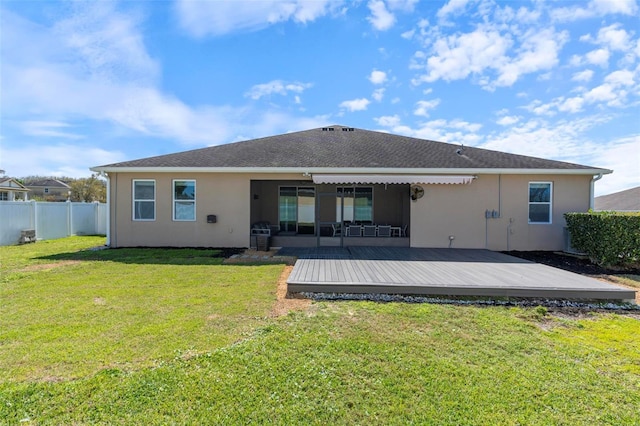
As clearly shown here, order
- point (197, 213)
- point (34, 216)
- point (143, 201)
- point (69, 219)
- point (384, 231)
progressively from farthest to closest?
point (69, 219) → point (34, 216) → point (384, 231) → point (143, 201) → point (197, 213)

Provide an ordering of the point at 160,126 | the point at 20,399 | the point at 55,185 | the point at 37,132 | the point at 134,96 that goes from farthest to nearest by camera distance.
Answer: the point at 55,185 → the point at 37,132 → the point at 160,126 → the point at 134,96 → the point at 20,399

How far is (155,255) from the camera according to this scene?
506 inches

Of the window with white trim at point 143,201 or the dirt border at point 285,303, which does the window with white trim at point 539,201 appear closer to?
the dirt border at point 285,303

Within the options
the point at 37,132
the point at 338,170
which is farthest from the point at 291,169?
the point at 37,132

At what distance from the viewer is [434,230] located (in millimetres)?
14586

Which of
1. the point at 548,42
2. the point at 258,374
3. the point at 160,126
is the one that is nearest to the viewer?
the point at 258,374

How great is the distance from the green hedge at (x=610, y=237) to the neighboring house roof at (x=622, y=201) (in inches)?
851

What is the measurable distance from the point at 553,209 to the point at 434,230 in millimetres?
5589

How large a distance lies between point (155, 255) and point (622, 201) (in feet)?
136

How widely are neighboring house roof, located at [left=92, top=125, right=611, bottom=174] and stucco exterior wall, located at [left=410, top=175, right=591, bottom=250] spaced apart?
775mm

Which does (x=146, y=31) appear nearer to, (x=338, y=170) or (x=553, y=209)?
(x=338, y=170)

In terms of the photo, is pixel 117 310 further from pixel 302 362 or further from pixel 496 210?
pixel 496 210

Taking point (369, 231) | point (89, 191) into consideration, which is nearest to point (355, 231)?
point (369, 231)

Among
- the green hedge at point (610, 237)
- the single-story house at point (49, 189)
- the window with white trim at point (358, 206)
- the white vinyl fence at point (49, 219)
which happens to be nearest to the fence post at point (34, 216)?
the white vinyl fence at point (49, 219)
